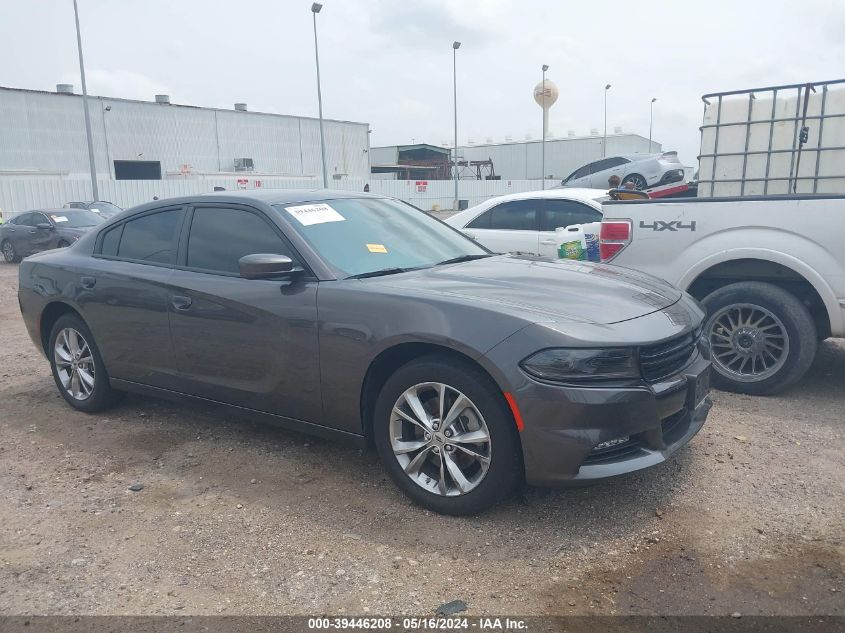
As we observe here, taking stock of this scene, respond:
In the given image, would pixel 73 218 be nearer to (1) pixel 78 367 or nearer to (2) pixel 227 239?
(1) pixel 78 367

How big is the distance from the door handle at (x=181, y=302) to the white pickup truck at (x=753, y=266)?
10.8ft

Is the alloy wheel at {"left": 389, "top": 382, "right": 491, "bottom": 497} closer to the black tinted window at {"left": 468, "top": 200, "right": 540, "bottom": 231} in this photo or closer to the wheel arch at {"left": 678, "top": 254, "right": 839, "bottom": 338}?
the wheel arch at {"left": 678, "top": 254, "right": 839, "bottom": 338}

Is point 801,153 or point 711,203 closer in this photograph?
point 711,203

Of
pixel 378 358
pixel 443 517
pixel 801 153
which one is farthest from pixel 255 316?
pixel 801 153

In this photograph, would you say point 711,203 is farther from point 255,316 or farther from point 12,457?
point 12,457

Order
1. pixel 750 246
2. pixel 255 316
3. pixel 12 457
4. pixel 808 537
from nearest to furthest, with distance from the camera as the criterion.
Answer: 1. pixel 808 537
2. pixel 255 316
3. pixel 12 457
4. pixel 750 246

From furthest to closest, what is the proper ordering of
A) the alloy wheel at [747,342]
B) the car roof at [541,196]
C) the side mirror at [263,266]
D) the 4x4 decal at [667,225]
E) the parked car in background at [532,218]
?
the car roof at [541,196], the parked car in background at [532,218], the 4x4 decal at [667,225], the alloy wheel at [747,342], the side mirror at [263,266]

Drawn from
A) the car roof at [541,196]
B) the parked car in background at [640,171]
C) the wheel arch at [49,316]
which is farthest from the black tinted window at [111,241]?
the parked car in background at [640,171]

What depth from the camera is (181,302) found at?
4273 mm

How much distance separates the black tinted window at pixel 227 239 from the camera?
409 centimetres

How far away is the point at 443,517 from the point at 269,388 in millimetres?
1247

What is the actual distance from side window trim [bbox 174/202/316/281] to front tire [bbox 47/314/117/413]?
110 centimetres

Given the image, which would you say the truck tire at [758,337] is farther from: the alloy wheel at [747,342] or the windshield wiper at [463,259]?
the windshield wiper at [463,259]

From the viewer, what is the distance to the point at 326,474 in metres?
3.98
